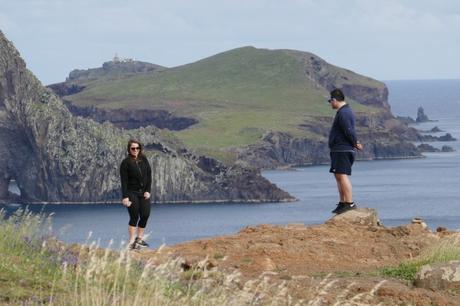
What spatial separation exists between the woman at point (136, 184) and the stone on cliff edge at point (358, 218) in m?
3.78

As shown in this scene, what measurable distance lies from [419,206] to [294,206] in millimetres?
26001

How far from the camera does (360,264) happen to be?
1764 cm

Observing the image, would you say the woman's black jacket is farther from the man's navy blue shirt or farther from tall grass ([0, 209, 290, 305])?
tall grass ([0, 209, 290, 305])

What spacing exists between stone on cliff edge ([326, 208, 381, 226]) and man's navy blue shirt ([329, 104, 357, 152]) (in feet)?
4.16

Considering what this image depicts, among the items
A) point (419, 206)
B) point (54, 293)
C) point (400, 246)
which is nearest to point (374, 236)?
point (400, 246)

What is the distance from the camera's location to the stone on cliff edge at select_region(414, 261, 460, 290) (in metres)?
14.8

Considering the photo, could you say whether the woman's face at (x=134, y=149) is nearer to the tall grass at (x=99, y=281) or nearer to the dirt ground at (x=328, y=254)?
the dirt ground at (x=328, y=254)

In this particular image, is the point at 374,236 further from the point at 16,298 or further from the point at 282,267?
the point at 16,298

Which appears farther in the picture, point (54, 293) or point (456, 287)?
point (456, 287)

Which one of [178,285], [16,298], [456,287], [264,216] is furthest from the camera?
[264,216]

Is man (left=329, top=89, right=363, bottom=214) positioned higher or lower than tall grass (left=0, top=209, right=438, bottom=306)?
higher

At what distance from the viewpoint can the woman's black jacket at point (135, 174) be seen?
61.3 ft

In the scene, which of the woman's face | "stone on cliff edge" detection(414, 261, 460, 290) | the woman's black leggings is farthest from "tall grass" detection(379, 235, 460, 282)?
the woman's face


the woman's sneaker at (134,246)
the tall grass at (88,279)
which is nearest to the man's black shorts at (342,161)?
the woman's sneaker at (134,246)
